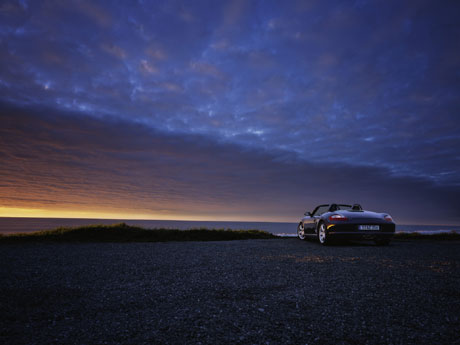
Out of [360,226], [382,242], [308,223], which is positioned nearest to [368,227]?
[360,226]

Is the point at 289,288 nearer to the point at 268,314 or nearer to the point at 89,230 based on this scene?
the point at 268,314

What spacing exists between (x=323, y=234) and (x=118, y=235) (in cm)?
1010

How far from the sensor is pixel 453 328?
2.91 m

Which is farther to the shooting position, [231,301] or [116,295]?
[116,295]

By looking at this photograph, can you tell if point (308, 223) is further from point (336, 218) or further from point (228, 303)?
point (228, 303)

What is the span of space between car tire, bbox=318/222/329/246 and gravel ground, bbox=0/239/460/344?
4.22 metres

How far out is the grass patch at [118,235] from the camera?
1176cm

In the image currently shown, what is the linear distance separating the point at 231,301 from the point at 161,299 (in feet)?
3.28

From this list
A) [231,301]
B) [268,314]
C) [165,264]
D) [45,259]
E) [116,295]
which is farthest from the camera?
[45,259]

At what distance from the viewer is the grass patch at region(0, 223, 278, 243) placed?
1176 centimetres

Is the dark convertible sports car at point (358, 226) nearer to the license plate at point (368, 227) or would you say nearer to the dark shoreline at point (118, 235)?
the license plate at point (368, 227)

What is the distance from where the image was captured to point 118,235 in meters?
13.9

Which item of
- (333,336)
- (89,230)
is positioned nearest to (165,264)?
(333,336)

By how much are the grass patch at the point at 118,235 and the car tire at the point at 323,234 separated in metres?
6.23
